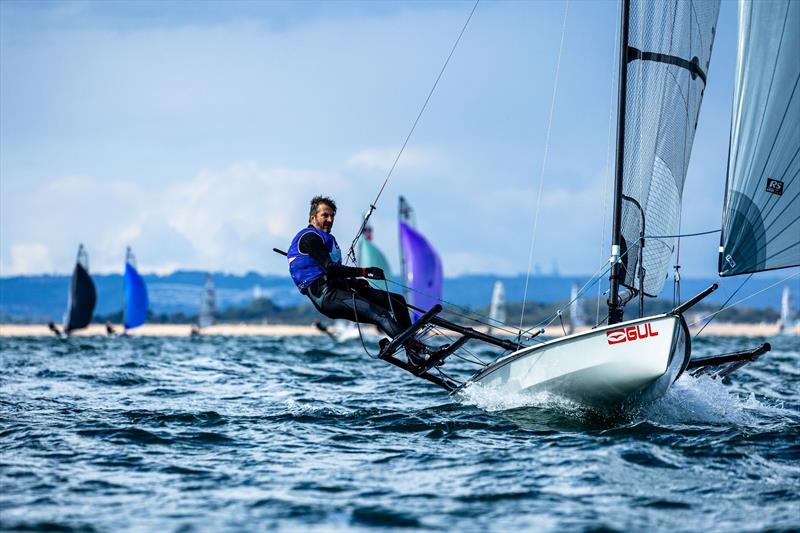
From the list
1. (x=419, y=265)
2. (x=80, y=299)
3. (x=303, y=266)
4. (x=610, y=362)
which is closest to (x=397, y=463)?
(x=610, y=362)

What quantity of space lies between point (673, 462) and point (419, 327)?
303cm

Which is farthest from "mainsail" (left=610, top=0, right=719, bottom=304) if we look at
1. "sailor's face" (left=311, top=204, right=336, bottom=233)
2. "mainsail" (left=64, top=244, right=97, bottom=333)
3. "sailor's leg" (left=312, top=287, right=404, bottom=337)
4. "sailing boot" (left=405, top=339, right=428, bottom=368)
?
"mainsail" (left=64, top=244, right=97, bottom=333)

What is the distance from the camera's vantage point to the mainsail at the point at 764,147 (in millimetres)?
9133

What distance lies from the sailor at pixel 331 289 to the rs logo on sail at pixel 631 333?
2089mm

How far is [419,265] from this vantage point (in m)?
38.8

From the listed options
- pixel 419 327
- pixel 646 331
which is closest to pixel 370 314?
pixel 419 327

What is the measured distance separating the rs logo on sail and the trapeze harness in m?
2.17

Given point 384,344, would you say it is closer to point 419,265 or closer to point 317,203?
point 317,203

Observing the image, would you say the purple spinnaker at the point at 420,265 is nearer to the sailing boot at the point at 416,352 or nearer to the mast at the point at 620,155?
the mast at the point at 620,155

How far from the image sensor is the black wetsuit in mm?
10211

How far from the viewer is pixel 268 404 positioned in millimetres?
12875

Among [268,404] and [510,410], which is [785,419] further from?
[268,404]

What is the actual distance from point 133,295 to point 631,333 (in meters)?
52.3

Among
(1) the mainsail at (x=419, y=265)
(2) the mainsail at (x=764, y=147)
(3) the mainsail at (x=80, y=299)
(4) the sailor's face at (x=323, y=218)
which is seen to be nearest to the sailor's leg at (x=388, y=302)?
(4) the sailor's face at (x=323, y=218)
